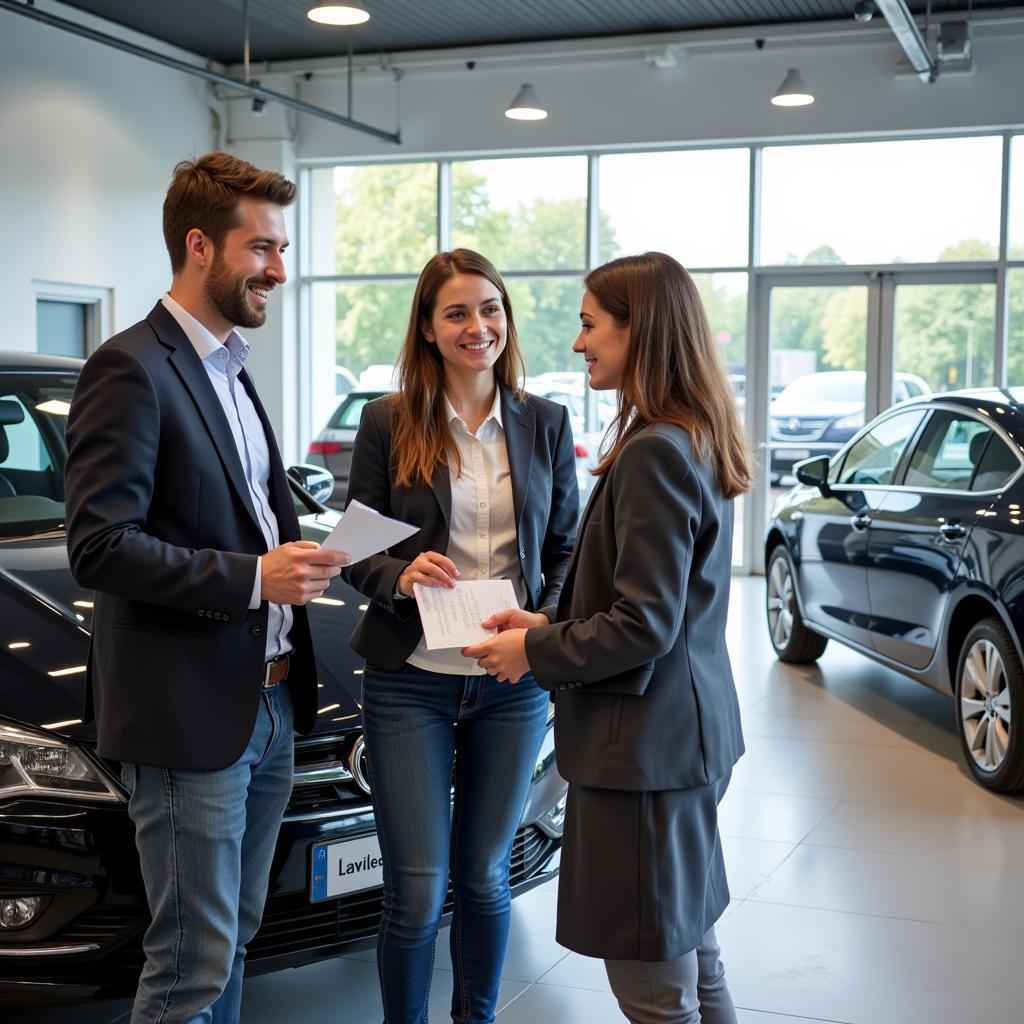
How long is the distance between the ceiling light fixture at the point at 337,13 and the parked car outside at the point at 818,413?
5.04 meters

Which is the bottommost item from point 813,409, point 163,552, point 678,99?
point 163,552

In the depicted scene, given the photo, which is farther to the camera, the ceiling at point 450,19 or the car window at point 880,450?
the ceiling at point 450,19

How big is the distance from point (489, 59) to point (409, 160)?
127 cm

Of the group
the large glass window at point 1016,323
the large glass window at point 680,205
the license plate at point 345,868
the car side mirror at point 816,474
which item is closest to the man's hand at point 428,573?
the license plate at point 345,868

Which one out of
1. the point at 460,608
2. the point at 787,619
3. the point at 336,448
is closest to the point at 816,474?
the point at 787,619

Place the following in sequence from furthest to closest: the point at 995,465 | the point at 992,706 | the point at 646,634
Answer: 1. the point at 995,465
2. the point at 992,706
3. the point at 646,634

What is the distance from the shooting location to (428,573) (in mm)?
2283

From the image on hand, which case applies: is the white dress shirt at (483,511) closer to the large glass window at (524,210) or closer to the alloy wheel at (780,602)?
the alloy wheel at (780,602)

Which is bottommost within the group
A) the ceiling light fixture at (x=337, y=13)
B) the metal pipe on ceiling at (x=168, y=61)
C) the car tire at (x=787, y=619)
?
the car tire at (x=787, y=619)

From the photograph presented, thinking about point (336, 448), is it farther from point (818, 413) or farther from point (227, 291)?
point (227, 291)

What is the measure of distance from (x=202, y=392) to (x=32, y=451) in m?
1.66

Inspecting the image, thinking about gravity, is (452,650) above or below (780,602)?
above

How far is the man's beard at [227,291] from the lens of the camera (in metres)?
2.06

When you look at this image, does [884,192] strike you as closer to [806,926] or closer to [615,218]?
[615,218]
